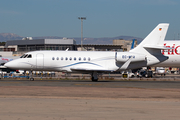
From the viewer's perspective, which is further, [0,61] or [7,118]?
[0,61]

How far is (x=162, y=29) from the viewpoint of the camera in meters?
35.2

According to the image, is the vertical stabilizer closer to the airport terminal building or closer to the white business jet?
the white business jet

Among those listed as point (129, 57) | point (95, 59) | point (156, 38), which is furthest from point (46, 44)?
point (156, 38)

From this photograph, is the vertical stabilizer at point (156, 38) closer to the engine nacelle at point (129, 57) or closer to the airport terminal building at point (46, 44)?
the engine nacelle at point (129, 57)

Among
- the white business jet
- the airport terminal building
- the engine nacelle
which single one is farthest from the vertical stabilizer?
the airport terminal building

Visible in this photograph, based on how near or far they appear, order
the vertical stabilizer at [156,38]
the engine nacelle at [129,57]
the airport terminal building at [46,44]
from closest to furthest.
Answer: the engine nacelle at [129,57] < the vertical stabilizer at [156,38] < the airport terminal building at [46,44]

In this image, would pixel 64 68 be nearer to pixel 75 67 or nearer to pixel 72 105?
pixel 75 67

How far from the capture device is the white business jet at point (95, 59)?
110 feet

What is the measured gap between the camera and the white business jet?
110 ft

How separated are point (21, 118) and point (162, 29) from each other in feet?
93.6

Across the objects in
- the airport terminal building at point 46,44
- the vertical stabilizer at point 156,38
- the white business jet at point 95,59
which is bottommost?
the white business jet at point 95,59

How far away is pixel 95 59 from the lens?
34.4 meters

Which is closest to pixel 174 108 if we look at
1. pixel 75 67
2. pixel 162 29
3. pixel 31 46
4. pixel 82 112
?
pixel 82 112

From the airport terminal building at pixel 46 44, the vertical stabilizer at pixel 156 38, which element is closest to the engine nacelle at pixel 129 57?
the vertical stabilizer at pixel 156 38
